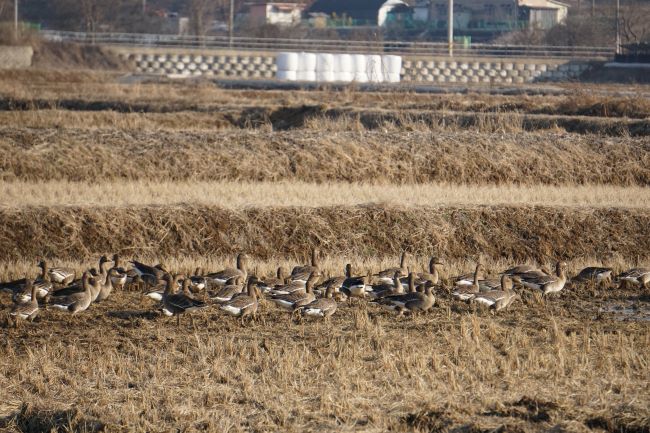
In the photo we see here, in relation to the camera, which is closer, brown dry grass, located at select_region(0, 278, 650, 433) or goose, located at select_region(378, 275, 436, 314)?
brown dry grass, located at select_region(0, 278, 650, 433)

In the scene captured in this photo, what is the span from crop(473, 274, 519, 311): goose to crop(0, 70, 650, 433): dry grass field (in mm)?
167

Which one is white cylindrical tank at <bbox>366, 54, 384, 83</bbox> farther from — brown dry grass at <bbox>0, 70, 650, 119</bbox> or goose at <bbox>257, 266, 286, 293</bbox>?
goose at <bbox>257, 266, 286, 293</bbox>

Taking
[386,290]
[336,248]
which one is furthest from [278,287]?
[336,248]

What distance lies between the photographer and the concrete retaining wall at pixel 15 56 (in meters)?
64.8

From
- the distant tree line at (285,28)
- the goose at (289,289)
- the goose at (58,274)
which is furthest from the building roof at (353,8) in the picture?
the goose at (289,289)

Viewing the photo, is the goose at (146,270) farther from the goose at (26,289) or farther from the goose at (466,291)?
the goose at (466,291)

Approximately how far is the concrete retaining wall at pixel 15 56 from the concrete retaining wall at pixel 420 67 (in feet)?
22.3

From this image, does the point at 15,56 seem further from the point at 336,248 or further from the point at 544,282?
the point at 544,282

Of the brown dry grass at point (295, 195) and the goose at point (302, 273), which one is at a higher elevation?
the brown dry grass at point (295, 195)

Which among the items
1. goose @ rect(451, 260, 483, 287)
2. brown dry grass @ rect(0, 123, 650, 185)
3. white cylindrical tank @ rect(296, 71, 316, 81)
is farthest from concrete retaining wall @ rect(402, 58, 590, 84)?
goose @ rect(451, 260, 483, 287)

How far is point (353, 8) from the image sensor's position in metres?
107

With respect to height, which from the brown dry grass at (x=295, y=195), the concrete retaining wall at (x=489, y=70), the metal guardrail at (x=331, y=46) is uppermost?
the metal guardrail at (x=331, y=46)

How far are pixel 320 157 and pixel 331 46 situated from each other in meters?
53.3

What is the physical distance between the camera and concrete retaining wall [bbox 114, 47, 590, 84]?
6656cm
